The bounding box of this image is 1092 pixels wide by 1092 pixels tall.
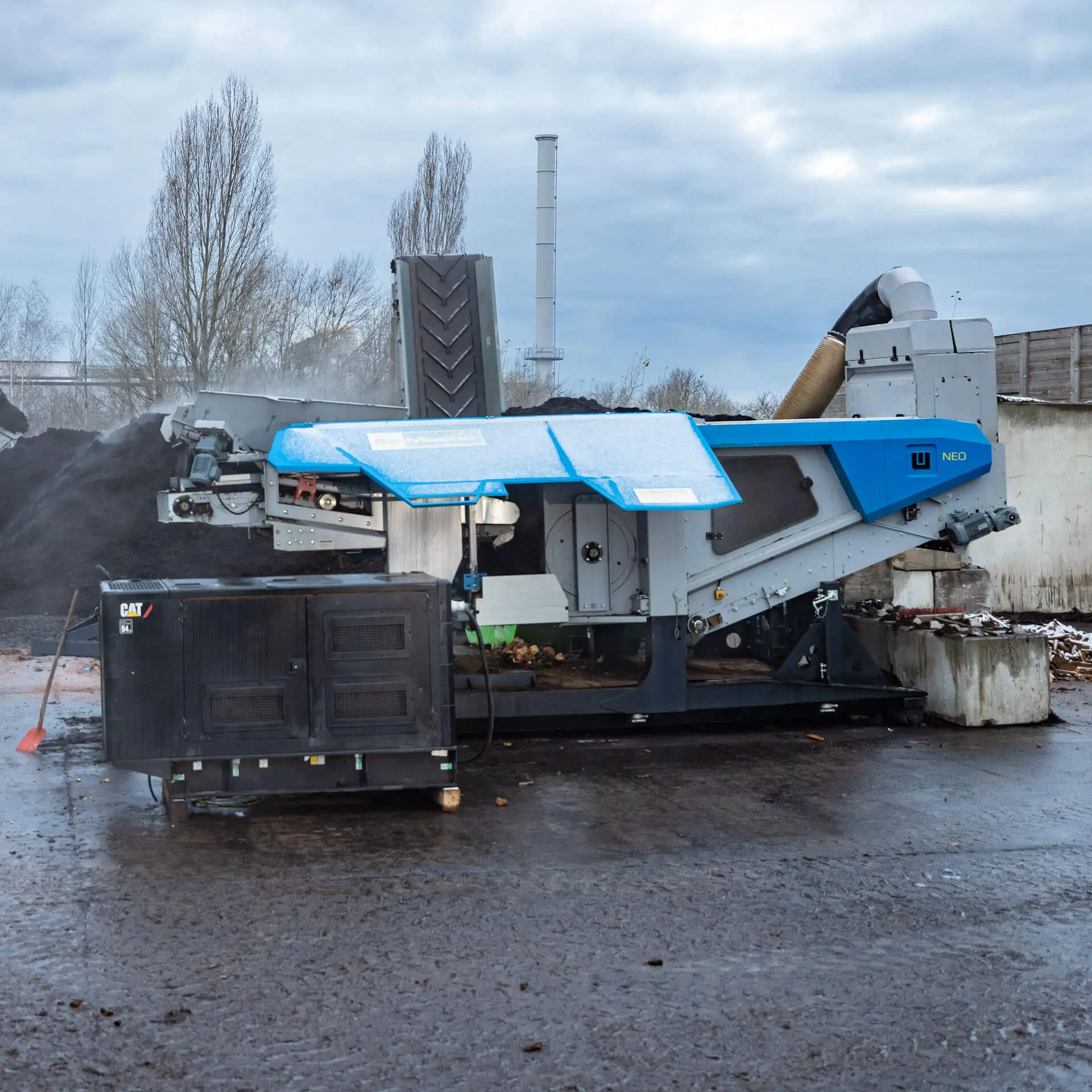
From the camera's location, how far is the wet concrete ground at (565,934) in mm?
3738

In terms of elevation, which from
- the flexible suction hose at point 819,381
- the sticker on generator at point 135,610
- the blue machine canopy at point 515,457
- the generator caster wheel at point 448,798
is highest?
the flexible suction hose at point 819,381

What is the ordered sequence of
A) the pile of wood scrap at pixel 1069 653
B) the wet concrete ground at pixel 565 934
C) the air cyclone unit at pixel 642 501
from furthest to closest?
the pile of wood scrap at pixel 1069 653
the air cyclone unit at pixel 642 501
the wet concrete ground at pixel 565 934

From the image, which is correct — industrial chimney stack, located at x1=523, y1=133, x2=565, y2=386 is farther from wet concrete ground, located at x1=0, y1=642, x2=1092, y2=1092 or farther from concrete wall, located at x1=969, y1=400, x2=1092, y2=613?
wet concrete ground, located at x1=0, y1=642, x2=1092, y2=1092

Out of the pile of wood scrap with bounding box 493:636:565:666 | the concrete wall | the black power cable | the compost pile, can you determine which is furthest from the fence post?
the black power cable

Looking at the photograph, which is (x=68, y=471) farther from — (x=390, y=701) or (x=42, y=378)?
(x=42, y=378)

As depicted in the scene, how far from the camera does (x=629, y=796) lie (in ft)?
23.1

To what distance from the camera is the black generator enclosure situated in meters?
6.31

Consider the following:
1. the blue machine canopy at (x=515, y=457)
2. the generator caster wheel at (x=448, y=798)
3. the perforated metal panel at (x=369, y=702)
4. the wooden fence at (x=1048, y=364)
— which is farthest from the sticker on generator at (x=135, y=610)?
the wooden fence at (x=1048, y=364)

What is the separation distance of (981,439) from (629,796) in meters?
4.14

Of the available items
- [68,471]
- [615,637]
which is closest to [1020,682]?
[615,637]

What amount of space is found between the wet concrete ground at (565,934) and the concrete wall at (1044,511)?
804 cm

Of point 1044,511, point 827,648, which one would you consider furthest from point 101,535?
point 1044,511

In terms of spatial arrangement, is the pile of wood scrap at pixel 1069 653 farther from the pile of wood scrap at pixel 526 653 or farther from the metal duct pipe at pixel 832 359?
the pile of wood scrap at pixel 526 653

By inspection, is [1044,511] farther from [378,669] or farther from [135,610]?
[135,610]
